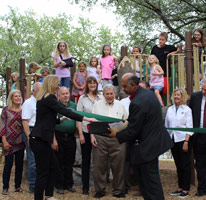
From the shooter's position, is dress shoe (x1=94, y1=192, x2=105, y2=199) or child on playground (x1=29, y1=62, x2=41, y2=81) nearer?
dress shoe (x1=94, y1=192, x2=105, y2=199)

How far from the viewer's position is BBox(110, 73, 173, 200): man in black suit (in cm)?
440

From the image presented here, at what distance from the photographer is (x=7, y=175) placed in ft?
22.1

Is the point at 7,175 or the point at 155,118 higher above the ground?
the point at 155,118

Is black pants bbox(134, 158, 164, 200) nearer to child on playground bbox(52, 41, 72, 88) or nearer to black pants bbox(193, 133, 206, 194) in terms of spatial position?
black pants bbox(193, 133, 206, 194)

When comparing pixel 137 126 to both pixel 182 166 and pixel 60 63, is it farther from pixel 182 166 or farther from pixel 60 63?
pixel 60 63

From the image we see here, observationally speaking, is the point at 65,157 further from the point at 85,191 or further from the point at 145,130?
the point at 145,130

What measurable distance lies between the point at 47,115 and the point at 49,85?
42 centimetres

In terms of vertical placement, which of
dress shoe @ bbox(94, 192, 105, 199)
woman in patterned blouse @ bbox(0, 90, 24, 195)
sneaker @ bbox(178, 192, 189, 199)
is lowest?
sneaker @ bbox(178, 192, 189, 199)

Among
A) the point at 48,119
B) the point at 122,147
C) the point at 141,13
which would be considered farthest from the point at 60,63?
the point at 141,13

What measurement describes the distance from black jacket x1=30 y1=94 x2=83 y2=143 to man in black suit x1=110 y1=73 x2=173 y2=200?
0.96 metres

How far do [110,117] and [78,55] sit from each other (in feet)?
91.4

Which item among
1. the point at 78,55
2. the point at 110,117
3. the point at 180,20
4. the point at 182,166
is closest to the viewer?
the point at 110,117

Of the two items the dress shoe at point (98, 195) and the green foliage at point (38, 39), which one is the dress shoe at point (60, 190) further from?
the green foliage at point (38, 39)

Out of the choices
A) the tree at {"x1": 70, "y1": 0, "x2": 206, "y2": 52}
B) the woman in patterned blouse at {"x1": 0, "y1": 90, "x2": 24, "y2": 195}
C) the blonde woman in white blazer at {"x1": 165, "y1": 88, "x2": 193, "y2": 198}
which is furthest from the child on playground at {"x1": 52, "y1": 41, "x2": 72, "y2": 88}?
the tree at {"x1": 70, "y1": 0, "x2": 206, "y2": 52}
